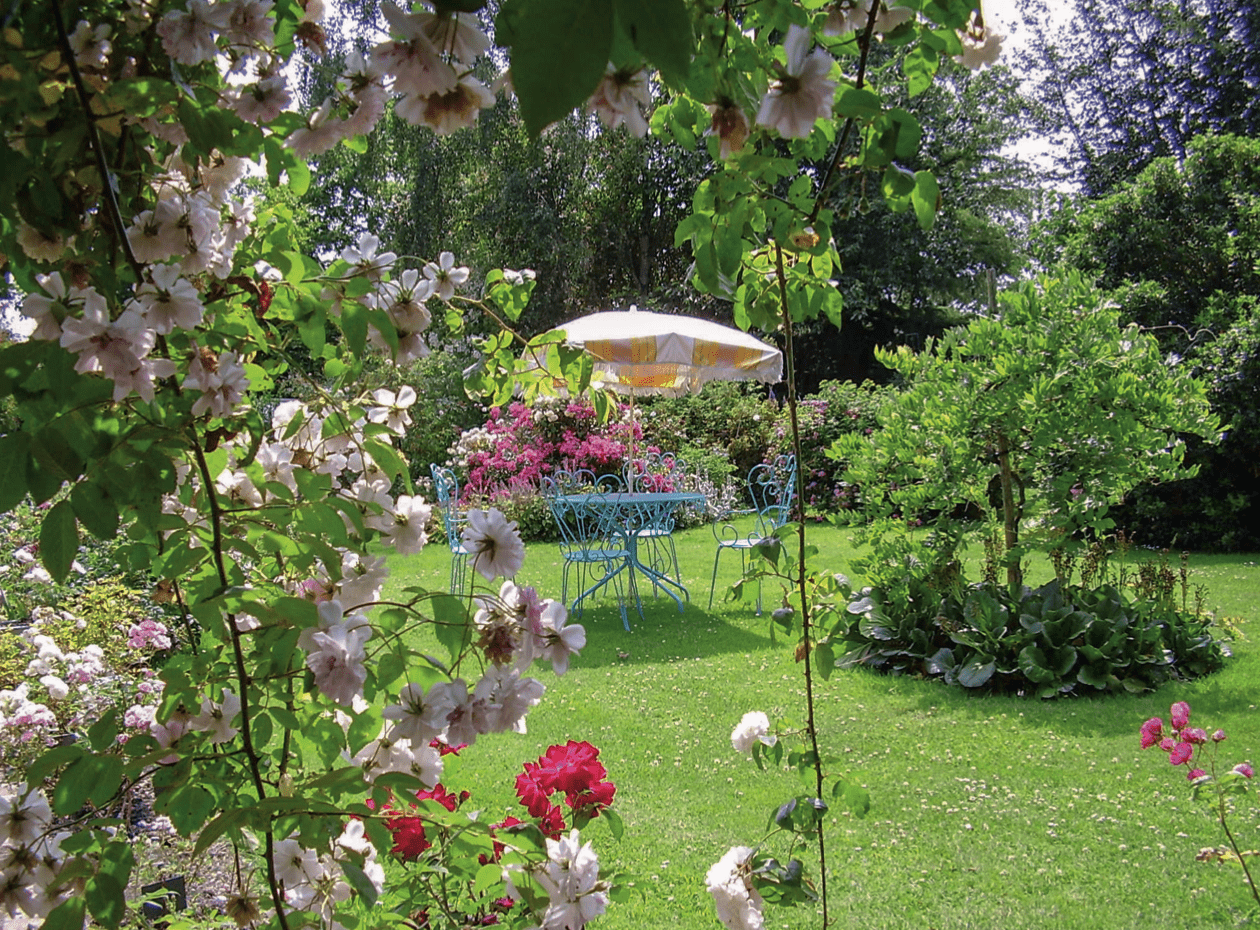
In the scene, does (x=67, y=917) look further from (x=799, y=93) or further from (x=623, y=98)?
(x=799, y=93)

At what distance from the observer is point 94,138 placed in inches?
29.9

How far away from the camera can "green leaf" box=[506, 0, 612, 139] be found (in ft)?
1.27

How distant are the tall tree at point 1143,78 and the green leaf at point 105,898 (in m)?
18.1

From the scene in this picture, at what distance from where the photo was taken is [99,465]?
0.76 m

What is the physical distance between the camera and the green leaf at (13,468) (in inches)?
28.0

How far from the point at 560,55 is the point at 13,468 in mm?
597

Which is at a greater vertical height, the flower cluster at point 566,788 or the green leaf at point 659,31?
the green leaf at point 659,31

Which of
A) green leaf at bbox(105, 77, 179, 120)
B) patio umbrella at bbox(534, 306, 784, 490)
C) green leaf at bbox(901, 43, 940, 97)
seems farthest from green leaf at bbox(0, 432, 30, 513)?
patio umbrella at bbox(534, 306, 784, 490)

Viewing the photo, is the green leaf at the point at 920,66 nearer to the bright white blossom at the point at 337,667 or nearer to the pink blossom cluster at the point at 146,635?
the bright white blossom at the point at 337,667

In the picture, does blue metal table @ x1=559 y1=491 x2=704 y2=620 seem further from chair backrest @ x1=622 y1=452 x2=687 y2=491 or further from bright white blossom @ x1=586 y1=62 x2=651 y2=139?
bright white blossom @ x1=586 y1=62 x2=651 y2=139

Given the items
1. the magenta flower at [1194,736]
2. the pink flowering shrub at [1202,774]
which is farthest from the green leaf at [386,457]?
the magenta flower at [1194,736]

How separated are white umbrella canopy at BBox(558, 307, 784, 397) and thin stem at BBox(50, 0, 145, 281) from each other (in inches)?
231

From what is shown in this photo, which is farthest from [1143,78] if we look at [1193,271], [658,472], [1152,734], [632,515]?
[1152,734]

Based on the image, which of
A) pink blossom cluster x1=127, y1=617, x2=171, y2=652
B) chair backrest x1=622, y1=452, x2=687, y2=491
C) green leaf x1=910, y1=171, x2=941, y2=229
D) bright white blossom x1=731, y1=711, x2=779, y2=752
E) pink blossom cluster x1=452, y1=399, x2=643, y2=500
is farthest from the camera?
pink blossom cluster x1=452, y1=399, x2=643, y2=500
